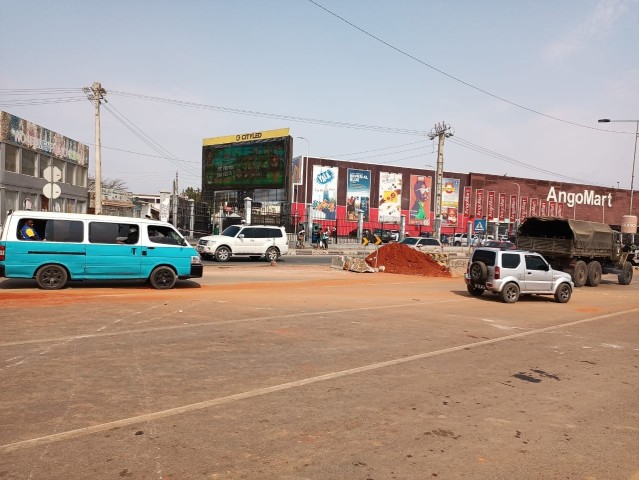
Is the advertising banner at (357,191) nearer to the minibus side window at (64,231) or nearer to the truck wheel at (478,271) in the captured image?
the truck wheel at (478,271)

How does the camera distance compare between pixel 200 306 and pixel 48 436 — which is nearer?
pixel 48 436

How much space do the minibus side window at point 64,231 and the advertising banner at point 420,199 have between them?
62.9m

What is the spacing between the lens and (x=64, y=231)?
1291 centimetres

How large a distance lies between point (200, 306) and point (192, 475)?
8010 mm

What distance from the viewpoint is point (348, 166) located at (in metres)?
70.1

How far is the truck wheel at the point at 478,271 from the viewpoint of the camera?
15219 millimetres

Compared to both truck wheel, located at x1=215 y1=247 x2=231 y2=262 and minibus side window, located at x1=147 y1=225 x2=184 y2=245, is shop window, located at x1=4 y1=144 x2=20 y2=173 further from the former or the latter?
minibus side window, located at x1=147 y1=225 x2=184 y2=245

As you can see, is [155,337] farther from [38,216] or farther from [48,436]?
[38,216]

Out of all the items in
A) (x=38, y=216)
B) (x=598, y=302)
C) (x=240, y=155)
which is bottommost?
(x=598, y=302)

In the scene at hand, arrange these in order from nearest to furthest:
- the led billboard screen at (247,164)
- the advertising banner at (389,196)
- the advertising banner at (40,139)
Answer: the advertising banner at (40,139) < the led billboard screen at (247,164) < the advertising banner at (389,196)

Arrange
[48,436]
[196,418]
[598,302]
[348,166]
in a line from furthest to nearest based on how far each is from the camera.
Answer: [348,166] → [598,302] → [196,418] → [48,436]

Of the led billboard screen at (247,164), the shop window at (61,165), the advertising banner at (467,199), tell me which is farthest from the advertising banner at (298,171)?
the shop window at (61,165)

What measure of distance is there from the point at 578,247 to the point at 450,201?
5509cm

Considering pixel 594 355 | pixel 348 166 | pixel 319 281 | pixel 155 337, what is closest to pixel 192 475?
pixel 155 337
